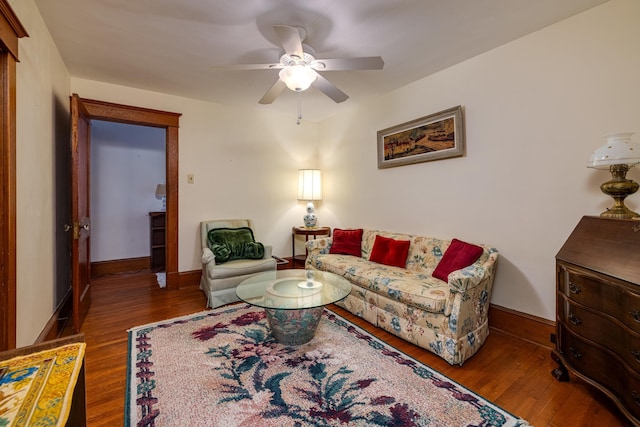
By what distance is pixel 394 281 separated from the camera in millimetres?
2436

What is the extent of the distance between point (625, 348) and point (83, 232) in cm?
410

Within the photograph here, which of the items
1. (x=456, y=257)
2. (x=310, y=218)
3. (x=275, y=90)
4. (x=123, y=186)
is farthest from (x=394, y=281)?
(x=123, y=186)

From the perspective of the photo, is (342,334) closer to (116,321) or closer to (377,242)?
(377,242)

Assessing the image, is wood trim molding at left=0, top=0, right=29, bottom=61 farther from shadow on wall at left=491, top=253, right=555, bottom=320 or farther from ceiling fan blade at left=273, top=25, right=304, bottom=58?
shadow on wall at left=491, top=253, right=555, bottom=320

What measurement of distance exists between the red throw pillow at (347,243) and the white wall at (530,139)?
0.66m

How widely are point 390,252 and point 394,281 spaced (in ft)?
2.17

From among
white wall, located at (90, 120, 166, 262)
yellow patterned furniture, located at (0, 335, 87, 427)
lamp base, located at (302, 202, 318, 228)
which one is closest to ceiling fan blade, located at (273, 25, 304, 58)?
yellow patterned furniture, located at (0, 335, 87, 427)

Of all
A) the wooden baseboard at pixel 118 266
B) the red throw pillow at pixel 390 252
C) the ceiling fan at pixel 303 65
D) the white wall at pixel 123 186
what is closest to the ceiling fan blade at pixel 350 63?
the ceiling fan at pixel 303 65

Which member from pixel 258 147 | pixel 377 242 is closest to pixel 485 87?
pixel 377 242

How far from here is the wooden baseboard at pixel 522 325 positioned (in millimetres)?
2176

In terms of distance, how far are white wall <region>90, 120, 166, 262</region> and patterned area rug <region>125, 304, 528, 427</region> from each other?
2.80 m

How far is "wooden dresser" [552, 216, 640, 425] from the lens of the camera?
1.35 m

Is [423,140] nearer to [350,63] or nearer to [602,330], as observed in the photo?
[350,63]

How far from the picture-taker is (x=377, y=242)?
3256mm
